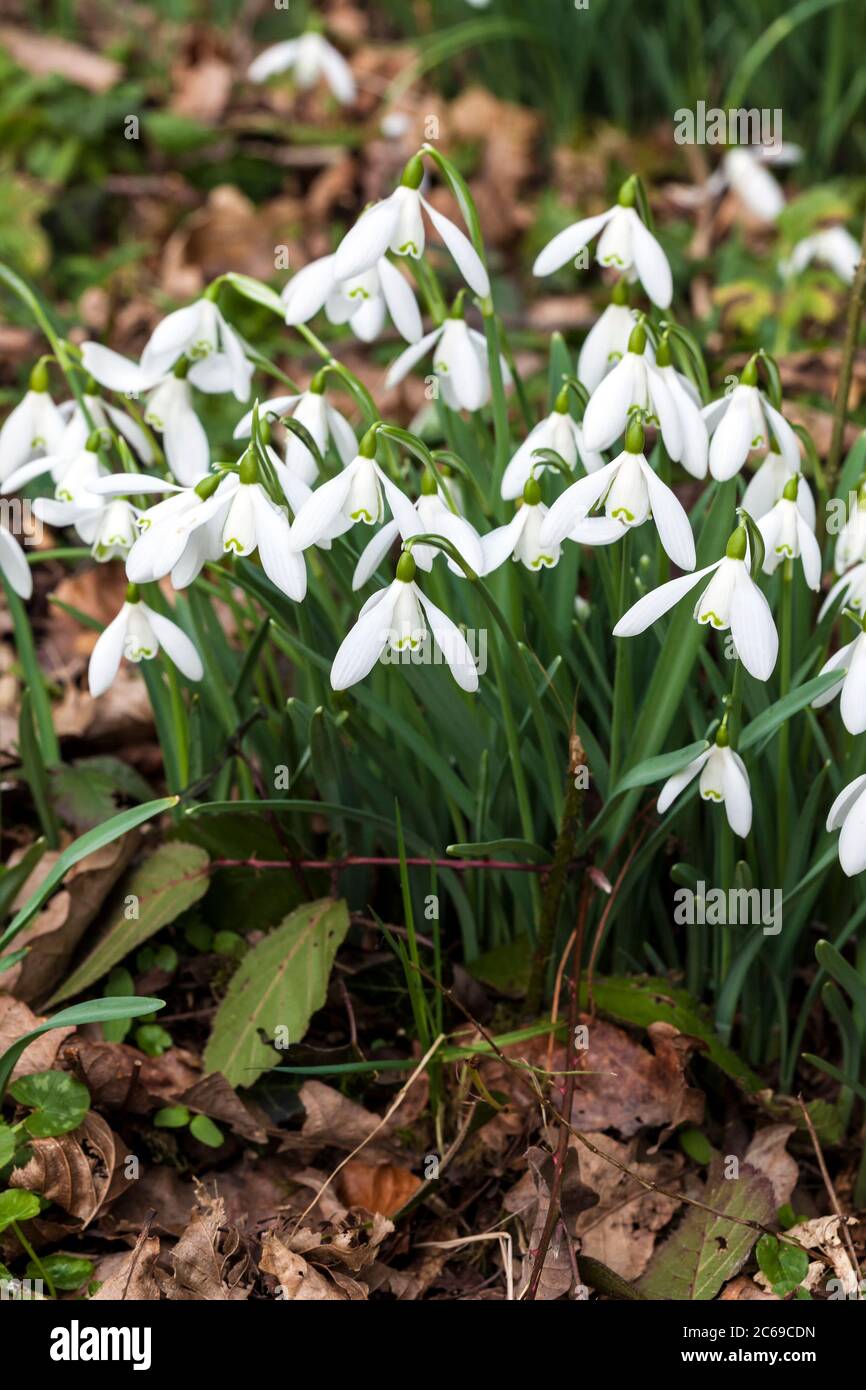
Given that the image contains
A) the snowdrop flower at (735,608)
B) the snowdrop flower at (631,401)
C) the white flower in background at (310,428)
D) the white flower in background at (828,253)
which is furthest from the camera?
the white flower in background at (828,253)

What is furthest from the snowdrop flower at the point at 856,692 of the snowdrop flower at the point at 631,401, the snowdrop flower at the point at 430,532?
the snowdrop flower at the point at 430,532

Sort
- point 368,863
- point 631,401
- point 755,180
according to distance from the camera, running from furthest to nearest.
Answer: point 755,180 < point 368,863 < point 631,401

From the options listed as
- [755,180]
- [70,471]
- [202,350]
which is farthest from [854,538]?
[755,180]

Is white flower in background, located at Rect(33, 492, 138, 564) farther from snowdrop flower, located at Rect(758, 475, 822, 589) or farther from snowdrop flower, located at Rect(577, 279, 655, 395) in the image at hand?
snowdrop flower, located at Rect(758, 475, 822, 589)

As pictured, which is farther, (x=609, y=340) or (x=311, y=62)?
(x=311, y=62)

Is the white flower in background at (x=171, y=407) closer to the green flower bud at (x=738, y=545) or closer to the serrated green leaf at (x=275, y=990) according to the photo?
the serrated green leaf at (x=275, y=990)

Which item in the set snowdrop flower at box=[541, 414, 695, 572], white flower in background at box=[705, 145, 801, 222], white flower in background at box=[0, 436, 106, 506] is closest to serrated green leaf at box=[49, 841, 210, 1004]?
white flower in background at box=[0, 436, 106, 506]

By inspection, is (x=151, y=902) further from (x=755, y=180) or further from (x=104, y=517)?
(x=755, y=180)

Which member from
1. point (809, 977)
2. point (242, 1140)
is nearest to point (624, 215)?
point (809, 977)
